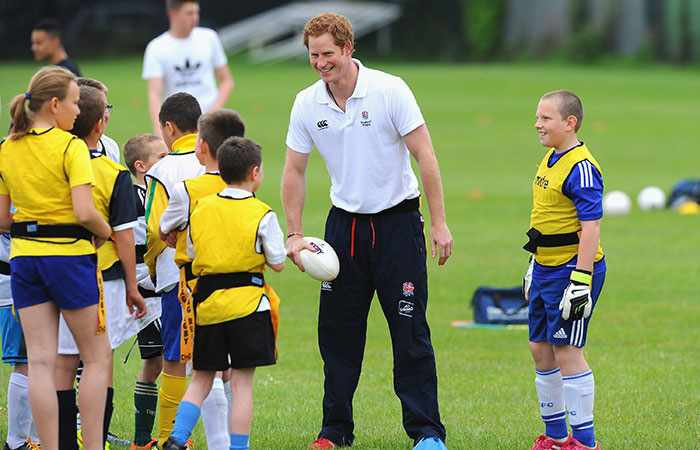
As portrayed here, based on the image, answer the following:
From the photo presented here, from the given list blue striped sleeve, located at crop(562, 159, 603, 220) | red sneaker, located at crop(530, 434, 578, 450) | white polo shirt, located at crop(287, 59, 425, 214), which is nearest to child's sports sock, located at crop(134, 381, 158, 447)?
white polo shirt, located at crop(287, 59, 425, 214)

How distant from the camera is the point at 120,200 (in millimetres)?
5223

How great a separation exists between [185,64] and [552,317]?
591 centimetres

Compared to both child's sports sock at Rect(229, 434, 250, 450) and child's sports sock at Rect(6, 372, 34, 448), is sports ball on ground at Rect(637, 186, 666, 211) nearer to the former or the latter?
child's sports sock at Rect(229, 434, 250, 450)

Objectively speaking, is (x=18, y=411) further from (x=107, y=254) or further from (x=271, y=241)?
(x=271, y=241)

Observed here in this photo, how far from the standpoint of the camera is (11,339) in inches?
234

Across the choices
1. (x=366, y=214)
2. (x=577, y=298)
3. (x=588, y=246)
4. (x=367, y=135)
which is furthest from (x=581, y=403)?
(x=367, y=135)

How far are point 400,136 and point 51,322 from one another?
2209 millimetres

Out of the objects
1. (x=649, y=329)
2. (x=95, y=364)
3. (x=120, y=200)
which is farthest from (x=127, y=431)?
(x=649, y=329)

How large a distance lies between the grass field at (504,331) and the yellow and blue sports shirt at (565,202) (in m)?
1.17

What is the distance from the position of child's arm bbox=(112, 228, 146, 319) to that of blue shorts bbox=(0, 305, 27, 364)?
0.88 meters

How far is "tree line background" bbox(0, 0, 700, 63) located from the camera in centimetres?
4456

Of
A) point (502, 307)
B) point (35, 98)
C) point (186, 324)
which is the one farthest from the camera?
point (502, 307)

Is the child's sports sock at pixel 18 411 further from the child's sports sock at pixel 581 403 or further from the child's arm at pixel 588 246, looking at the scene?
the child's arm at pixel 588 246

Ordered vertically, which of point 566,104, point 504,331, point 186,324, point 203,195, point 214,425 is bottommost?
point 504,331
